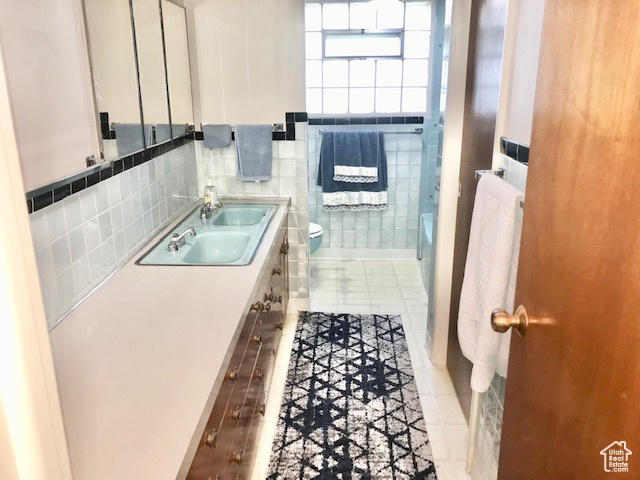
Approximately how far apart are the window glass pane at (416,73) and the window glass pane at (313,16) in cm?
73

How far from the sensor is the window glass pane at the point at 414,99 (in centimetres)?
400

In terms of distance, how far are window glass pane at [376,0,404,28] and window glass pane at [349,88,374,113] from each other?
489mm

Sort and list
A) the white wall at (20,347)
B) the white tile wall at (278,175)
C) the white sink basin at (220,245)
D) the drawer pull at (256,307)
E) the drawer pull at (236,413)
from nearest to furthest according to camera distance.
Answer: the white wall at (20,347) < the drawer pull at (236,413) < the drawer pull at (256,307) < the white sink basin at (220,245) < the white tile wall at (278,175)

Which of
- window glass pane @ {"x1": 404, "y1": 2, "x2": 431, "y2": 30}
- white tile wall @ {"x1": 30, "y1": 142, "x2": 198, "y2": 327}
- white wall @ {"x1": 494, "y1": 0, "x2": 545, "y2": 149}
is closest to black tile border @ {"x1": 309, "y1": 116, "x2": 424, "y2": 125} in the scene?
window glass pane @ {"x1": 404, "y1": 2, "x2": 431, "y2": 30}

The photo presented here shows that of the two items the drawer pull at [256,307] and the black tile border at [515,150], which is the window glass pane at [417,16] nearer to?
the black tile border at [515,150]

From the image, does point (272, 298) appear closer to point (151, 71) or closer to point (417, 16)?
point (151, 71)

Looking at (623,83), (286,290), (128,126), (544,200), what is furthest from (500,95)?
(286,290)

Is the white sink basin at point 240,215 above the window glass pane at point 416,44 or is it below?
below

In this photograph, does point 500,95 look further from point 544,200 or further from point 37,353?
point 37,353

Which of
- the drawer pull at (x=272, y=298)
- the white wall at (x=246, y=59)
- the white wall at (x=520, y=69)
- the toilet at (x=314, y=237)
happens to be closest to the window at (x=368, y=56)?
the toilet at (x=314, y=237)

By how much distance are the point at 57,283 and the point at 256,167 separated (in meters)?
1.59

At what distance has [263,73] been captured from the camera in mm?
2877

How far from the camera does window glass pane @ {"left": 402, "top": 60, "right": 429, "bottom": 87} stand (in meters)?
3.95

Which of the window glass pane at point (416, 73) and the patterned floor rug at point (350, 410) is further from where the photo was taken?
the window glass pane at point (416, 73)
